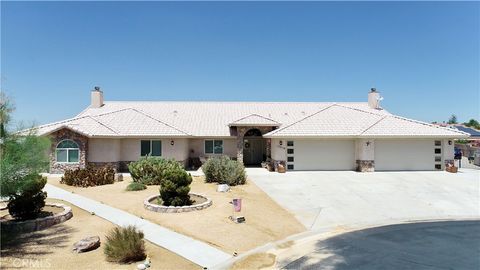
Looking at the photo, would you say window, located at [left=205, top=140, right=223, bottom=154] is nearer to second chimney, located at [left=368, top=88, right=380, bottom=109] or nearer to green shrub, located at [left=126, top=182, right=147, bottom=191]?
green shrub, located at [left=126, top=182, right=147, bottom=191]

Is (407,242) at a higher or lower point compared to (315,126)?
lower

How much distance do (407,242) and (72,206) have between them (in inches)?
520

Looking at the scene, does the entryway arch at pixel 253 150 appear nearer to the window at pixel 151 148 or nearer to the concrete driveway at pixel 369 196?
the concrete driveway at pixel 369 196

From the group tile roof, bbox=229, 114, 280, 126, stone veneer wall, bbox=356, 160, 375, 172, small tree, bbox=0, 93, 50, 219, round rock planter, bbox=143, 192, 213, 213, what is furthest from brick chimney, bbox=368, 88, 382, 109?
small tree, bbox=0, 93, 50, 219

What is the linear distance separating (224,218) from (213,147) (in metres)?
16.0

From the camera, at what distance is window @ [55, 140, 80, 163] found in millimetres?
23641

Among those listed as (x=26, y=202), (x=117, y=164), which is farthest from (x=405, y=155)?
(x=26, y=202)

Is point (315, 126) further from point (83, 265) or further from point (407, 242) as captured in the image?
point (83, 265)

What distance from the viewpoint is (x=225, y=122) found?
30031 mm

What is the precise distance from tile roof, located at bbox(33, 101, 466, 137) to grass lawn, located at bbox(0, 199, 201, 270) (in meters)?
13.2

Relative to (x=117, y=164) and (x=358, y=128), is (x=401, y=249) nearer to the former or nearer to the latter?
(x=358, y=128)

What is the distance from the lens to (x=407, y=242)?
1042 cm

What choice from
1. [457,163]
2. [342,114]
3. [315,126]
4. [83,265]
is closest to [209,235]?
[83,265]

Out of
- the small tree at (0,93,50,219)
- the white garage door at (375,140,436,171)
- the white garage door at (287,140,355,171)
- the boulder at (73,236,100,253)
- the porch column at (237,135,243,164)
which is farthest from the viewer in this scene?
the porch column at (237,135,243,164)
